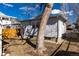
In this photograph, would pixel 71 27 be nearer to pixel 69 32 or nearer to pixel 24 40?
→ pixel 69 32

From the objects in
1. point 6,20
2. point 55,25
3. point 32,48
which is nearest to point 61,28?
point 55,25

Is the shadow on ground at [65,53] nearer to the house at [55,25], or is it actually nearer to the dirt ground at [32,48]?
the dirt ground at [32,48]

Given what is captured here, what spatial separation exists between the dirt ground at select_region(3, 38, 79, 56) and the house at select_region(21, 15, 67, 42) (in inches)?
3.7

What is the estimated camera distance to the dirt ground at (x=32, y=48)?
9.15ft

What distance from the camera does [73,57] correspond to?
2.80 m

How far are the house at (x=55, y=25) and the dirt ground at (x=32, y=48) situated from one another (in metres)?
0.09

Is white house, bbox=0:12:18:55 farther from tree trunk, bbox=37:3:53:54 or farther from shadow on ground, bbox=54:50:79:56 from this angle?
shadow on ground, bbox=54:50:79:56

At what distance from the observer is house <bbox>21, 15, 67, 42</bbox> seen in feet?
9.10

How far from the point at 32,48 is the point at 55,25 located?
34 cm

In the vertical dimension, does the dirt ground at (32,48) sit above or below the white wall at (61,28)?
below

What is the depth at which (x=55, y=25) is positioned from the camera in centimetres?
279

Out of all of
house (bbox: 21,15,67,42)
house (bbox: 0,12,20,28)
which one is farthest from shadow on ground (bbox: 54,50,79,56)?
house (bbox: 0,12,20,28)

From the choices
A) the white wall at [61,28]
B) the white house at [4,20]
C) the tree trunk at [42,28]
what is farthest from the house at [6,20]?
the white wall at [61,28]

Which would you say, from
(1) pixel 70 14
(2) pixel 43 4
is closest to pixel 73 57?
(1) pixel 70 14
